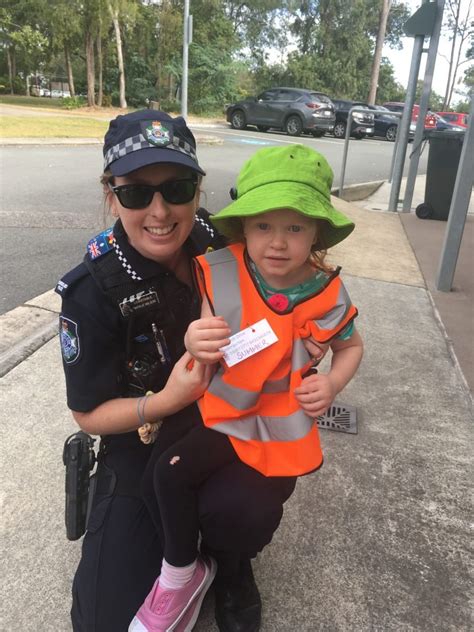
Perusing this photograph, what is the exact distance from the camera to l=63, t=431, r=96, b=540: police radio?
166 centimetres

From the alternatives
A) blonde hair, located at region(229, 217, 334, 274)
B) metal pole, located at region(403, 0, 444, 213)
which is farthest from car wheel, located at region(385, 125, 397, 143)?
blonde hair, located at region(229, 217, 334, 274)

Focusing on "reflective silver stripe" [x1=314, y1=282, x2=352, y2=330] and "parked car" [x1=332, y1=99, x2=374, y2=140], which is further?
"parked car" [x1=332, y1=99, x2=374, y2=140]

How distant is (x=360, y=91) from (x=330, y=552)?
138 feet

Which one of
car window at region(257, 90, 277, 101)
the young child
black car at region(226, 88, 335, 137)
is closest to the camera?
the young child

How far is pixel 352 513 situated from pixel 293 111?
19.8m

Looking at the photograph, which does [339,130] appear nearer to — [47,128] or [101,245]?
[47,128]

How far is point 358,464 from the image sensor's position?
7.82ft

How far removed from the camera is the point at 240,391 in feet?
4.71

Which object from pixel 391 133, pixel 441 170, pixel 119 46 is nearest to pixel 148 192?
pixel 441 170

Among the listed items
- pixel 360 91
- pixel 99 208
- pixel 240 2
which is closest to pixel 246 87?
pixel 240 2

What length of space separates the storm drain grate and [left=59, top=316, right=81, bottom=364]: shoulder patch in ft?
4.62

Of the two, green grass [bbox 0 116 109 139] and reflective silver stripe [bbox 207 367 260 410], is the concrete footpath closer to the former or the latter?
reflective silver stripe [bbox 207 367 260 410]

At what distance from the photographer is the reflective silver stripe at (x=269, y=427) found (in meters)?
1.46

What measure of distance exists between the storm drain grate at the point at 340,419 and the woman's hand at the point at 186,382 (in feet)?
4.12
